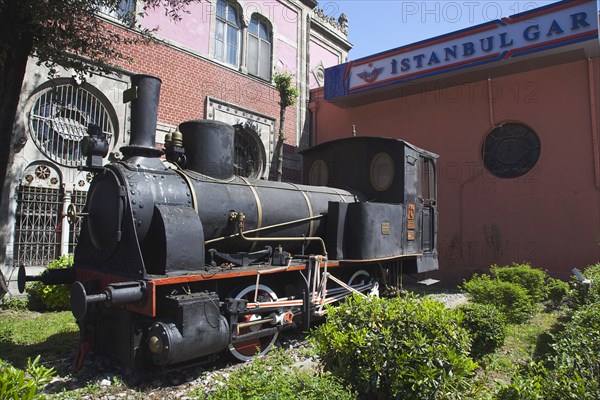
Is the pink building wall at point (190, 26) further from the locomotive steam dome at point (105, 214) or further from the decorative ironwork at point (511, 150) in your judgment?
the decorative ironwork at point (511, 150)

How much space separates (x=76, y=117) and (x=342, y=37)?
Answer: 469 inches

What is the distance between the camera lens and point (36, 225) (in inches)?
324

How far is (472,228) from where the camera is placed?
11070mm

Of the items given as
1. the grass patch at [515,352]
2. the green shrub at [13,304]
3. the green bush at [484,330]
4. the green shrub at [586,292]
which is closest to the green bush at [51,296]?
the green shrub at [13,304]

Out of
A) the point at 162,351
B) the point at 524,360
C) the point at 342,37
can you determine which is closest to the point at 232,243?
the point at 162,351

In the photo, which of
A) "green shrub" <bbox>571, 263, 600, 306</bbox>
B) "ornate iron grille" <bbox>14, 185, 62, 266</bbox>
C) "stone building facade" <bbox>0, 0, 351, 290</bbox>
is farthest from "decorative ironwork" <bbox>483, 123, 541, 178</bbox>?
"ornate iron grille" <bbox>14, 185, 62, 266</bbox>

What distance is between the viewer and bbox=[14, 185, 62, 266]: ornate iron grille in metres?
8.01

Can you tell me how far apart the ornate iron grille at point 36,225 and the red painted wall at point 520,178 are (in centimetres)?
919

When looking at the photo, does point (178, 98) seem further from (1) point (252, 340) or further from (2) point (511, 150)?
(2) point (511, 150)

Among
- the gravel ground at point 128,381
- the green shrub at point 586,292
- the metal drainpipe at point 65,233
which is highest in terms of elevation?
the metal drainpipe at point 65,233

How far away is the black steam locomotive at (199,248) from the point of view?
4.05m

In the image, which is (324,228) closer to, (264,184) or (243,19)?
(264,184)

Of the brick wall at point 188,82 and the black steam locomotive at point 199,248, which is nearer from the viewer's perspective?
the black steam locomotive at point 199,248

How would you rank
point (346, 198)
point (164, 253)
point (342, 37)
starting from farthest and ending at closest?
point (342, 37) → point (346, 198) → point (164, 253)
